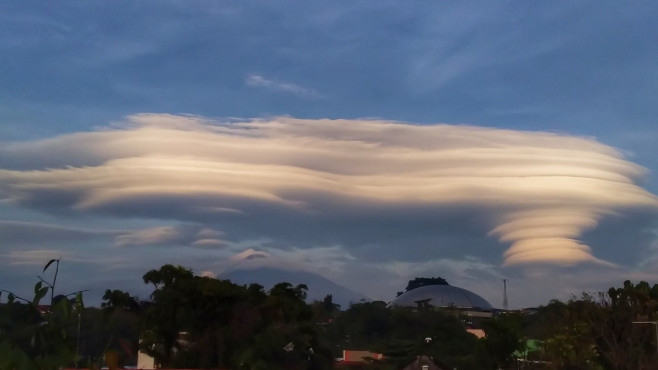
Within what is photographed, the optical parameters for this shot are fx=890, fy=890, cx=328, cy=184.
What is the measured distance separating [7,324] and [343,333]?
110 m

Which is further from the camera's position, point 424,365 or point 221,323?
point 221,323

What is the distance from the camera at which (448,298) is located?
172500mm

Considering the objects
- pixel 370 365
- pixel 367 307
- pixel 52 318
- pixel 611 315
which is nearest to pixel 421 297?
pixel 367 307

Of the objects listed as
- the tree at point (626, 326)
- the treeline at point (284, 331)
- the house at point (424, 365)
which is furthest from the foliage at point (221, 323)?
the tree at point (626, 326)

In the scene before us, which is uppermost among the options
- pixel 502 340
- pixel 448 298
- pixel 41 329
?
pixel 448 298

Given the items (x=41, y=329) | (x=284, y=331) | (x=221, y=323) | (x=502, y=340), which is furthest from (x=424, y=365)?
(x=41, y=329)

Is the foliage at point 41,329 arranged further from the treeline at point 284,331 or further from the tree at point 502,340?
the tree at point 502,340

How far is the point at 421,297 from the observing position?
541 feet

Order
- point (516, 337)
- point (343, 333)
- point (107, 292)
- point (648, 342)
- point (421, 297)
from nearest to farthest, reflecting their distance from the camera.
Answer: point (648, 342) < point (516, 337) < point (107, 292) < point (343, 333) < point (421, 297)

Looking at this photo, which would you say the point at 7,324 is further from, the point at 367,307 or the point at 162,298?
the point at 367,307

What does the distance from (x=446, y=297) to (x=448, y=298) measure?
472mm

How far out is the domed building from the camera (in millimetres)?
164375

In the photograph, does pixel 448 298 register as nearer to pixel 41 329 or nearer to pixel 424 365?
pixel 424 365

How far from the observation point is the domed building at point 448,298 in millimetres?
164375
